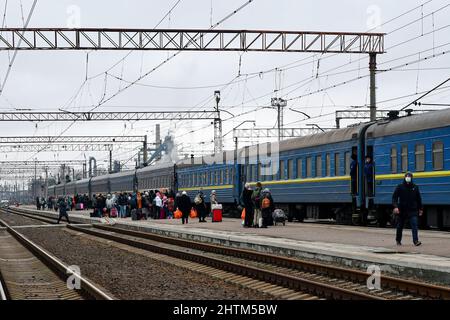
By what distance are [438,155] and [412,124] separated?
6.57ft

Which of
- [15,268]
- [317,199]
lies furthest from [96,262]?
[317,199]

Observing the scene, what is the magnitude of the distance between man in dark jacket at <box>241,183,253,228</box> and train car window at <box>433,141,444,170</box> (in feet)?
24.8

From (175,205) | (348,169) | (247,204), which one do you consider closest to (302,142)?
(348,169)

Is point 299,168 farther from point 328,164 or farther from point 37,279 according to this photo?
point 37,279

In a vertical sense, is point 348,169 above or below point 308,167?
below

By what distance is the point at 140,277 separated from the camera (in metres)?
17.2

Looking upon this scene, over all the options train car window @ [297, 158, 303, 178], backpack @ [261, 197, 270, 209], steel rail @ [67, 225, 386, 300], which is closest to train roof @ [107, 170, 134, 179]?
train car window @ [297, 158, 303, 178]

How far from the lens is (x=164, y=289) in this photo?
14.8m

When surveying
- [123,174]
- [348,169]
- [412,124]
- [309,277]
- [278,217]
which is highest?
[123,174]

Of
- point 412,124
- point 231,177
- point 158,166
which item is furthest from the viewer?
point 158,166

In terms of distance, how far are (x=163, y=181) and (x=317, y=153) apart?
2624cm

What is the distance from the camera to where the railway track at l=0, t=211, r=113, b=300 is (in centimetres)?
1419

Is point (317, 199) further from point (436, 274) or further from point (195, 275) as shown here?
point (436, 274)

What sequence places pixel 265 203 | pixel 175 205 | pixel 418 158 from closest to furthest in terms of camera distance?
pixel 418 158
pixel 265 203
pixel 175 205
